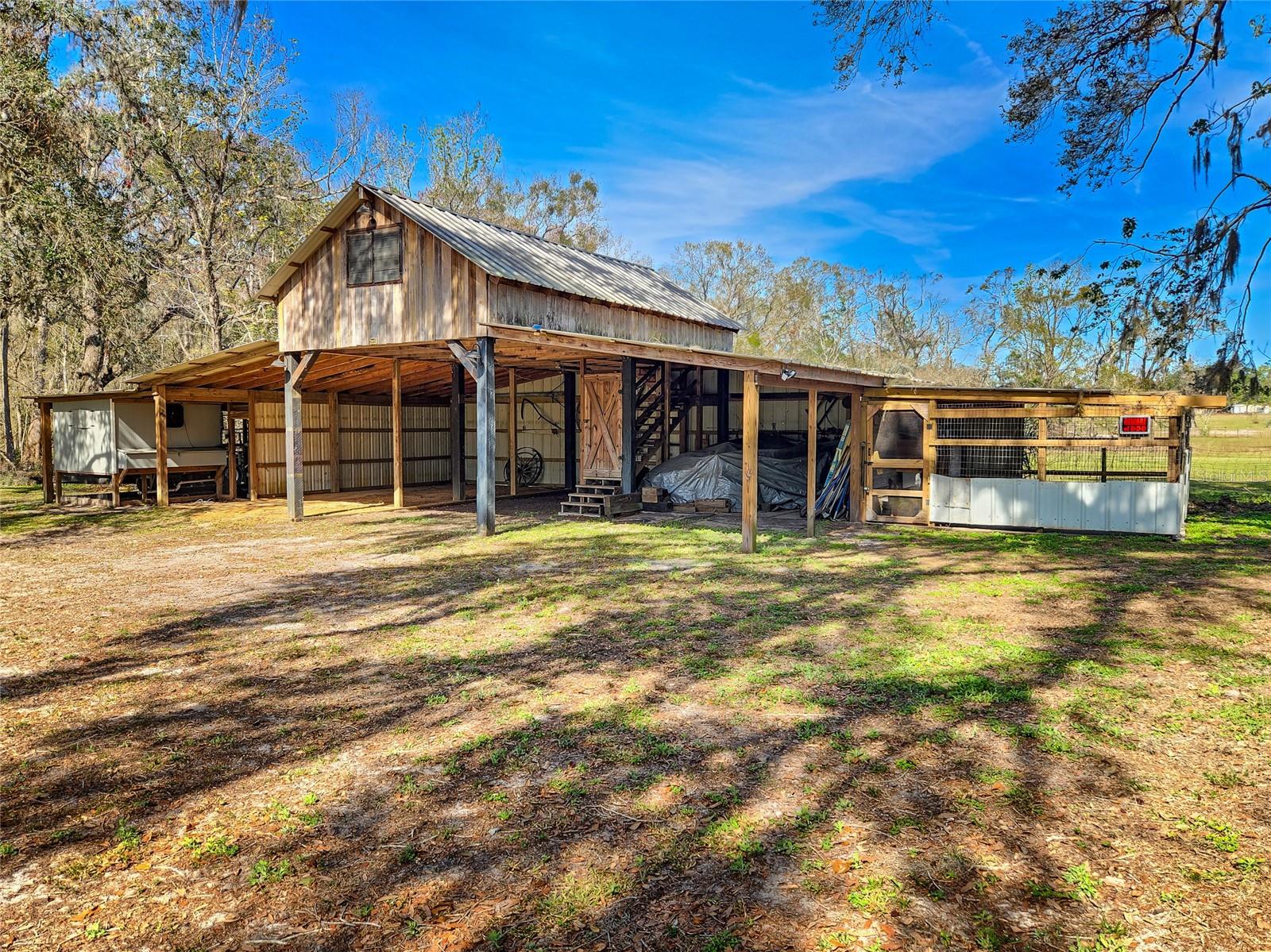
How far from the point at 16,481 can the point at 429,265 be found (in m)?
17.1

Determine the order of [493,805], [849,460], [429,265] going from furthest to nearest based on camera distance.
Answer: [849,460]
[429,265]
[493,805]

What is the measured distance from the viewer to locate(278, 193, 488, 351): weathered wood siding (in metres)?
12.5

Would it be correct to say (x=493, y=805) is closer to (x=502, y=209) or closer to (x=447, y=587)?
(x=447, y=587)

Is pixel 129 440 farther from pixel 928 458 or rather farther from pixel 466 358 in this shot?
pixel 928 458

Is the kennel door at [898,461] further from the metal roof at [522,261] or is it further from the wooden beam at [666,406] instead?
the metal roof at [522,261]

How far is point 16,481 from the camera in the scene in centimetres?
2200

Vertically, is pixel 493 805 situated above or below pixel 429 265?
below

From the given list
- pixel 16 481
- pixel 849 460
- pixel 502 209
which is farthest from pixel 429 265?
pixel 502 209

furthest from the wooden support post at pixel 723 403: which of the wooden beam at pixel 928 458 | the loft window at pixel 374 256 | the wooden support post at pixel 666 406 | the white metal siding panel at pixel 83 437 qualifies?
the white metal siding panel at pixel 83 437

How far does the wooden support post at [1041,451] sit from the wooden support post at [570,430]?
10020mm

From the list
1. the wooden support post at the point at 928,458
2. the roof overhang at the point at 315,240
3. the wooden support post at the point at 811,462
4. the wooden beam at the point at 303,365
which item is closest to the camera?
the wooden support post at the point at 811,462

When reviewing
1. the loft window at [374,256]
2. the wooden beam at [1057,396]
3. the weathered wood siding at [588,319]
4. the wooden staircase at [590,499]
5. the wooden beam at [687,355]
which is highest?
the loft window at [374,256]

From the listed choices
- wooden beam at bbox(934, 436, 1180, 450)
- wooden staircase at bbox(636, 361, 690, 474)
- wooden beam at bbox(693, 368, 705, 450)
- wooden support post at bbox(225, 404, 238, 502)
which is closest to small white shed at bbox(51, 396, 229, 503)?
wooden support post at bbox(225, 404, 238, 502)

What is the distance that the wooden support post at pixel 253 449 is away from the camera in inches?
672
